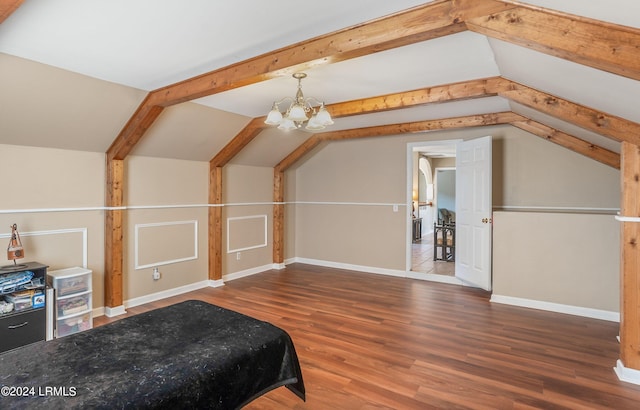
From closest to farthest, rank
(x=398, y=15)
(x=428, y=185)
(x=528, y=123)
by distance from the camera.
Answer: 1. (x=398, y=15)
2. (x=528, y=123)
3. (x=428, y=185)

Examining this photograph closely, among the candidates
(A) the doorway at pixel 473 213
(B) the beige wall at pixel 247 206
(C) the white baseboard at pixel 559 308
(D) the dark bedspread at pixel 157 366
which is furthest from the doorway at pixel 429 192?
(D) the dark bedspread at pixel 157 366

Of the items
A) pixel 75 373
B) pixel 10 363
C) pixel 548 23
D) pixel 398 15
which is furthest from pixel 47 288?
pixel 548 23

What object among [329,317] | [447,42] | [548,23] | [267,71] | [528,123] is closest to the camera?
[548,23]

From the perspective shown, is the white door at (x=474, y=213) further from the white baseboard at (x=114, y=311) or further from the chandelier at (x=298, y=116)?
the white baseboard at (x=114, y=311)

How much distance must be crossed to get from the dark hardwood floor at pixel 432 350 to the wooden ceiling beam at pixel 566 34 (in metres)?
2.00

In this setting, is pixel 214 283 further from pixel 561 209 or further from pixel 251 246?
pixel 561 209

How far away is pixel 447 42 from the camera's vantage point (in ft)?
7.67

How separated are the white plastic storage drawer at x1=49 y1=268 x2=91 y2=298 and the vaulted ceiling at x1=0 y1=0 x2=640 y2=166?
4.11ft

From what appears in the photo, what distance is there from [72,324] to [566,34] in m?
4.38

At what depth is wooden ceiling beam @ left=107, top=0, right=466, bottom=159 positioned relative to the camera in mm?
1823

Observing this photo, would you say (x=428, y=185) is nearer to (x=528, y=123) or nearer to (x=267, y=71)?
(x=528, y=123)

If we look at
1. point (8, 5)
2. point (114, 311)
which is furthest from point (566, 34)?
point (114, 311)

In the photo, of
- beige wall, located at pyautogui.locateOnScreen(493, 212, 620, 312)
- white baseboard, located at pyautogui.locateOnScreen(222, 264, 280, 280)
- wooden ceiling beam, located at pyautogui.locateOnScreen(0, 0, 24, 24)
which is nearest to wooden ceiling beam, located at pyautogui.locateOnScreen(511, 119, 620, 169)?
beige wall, located at pyautogui.locateOnScreen(493, 212, 620, 312)

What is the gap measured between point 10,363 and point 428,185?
10.3 m
